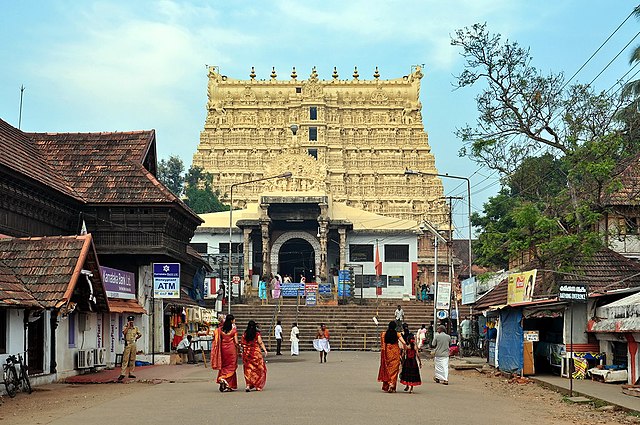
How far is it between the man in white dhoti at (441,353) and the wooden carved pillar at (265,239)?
35.8 m

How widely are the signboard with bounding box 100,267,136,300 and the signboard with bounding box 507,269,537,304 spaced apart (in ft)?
34.7

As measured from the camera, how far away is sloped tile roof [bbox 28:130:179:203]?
2989cm

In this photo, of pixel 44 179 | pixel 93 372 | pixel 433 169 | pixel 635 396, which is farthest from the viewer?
pixel 433 169

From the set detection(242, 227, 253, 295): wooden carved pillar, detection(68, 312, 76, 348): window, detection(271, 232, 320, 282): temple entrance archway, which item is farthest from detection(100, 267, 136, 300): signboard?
detection(271, 232, 320, 282): temple entrance archway

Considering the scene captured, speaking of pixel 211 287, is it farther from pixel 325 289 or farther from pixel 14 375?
pixel 14 375

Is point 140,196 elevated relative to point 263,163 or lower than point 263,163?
lower

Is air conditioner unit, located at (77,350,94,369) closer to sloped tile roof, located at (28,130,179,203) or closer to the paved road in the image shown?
the paved road

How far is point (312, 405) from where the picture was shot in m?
15.3

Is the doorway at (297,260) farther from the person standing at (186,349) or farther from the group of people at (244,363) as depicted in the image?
the group of people at (244,363)

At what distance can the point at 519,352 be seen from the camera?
23922 mm

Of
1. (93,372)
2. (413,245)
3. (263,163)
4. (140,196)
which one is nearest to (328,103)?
(263,163)

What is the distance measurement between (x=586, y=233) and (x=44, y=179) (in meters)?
15.0

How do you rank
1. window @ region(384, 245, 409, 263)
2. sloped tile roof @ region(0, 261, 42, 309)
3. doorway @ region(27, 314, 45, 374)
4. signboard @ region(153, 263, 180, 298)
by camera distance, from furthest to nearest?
1. window @ region(384, 245, 409, 263)
2. signboard @ region(153, 263, 180, 298)
3. doorway @ region(27, 314, 45, 374)
4. sloped tile roof @ region(0, 261, 42, 309)

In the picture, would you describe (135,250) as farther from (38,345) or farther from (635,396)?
(635,396)
